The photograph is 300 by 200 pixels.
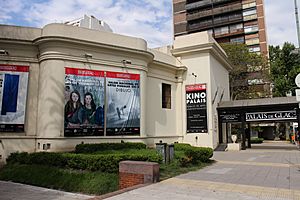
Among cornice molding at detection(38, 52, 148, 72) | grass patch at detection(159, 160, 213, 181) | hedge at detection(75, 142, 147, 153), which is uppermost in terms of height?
cornice molding at detection(38, 52, 148, 72)

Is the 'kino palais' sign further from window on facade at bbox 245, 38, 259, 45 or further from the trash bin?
window on facade at bbox 245, 38, 259, 45

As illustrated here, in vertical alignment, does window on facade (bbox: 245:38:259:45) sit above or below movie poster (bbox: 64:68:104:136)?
above

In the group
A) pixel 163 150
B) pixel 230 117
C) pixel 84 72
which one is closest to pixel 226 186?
pixel 163 150

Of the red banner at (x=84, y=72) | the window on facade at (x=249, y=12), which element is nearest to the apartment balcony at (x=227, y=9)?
the window on facade at (x=249, y=12)

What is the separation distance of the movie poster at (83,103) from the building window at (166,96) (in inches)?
251

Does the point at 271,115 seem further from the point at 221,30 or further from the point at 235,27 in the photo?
the point at 221,30

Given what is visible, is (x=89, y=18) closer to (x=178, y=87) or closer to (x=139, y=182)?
(x=178, y=87)

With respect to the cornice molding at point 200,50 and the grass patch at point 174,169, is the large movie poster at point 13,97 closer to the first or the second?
the grass patch at point 174,169

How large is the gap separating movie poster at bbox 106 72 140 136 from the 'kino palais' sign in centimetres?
985

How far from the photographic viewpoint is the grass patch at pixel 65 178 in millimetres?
9188

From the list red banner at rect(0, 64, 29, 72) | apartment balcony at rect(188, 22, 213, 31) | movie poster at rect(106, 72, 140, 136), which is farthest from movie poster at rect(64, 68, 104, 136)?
apartment balcony at rect(188, 22, 213, 31)

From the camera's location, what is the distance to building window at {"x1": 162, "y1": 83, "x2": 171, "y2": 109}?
68.6ft

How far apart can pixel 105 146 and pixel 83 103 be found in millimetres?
2702

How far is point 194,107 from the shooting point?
70.3ft
